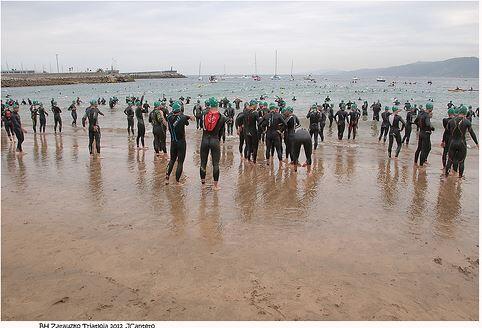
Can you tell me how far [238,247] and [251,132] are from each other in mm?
6678

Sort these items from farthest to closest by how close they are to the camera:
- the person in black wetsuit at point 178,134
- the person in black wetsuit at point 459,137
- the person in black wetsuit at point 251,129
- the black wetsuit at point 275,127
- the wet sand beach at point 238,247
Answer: the person in black wetsuit at point 251,129, the black wetsuit at point 275,127, the person in black wetsuit at point 459,137, the person in black wetsuit at point 178,134, the wet sand beach at point 238,247

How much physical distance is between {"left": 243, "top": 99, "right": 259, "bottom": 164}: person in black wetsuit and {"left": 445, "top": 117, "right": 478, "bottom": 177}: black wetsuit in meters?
5.33

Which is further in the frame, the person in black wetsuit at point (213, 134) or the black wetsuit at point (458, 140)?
the black wetsuit at point (458, 140)

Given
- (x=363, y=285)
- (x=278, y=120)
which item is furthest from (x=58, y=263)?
(x=278, y=120)

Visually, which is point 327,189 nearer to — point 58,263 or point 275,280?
point 275,280

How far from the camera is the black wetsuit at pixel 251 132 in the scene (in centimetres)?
1170

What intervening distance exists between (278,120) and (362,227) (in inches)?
213

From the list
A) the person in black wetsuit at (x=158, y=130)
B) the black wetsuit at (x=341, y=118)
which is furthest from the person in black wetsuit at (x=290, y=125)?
the black wetsuit at (x=341, y=118)

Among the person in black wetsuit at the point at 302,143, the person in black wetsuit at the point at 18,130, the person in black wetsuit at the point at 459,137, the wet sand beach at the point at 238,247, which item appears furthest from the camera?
the person in black wetsuit at the point at 18,130

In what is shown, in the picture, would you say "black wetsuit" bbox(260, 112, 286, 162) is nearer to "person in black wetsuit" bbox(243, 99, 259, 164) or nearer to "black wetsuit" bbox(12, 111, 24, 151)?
"person in black wetsuit" bbox(243, 99, 259, 164)

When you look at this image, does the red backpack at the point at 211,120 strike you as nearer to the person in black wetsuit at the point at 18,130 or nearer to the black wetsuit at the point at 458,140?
the black wetsuit at the point at 458,140

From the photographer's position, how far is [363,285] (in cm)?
445

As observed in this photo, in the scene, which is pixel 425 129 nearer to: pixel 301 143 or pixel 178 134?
pixel 301 143

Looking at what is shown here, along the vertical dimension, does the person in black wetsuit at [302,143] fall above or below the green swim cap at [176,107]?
below
